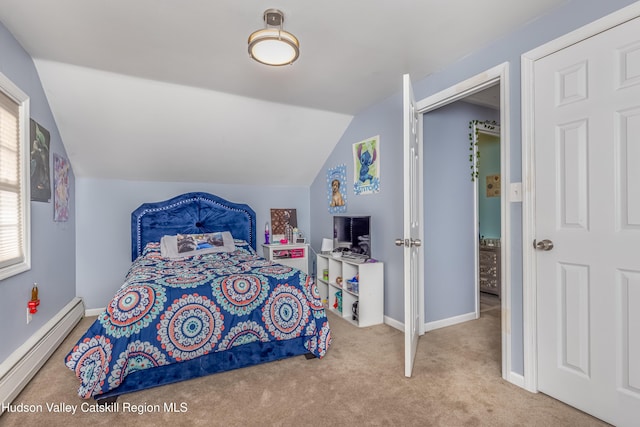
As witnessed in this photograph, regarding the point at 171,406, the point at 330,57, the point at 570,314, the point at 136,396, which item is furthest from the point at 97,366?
the point at 570,314

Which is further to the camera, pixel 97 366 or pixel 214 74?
pixel 214 74

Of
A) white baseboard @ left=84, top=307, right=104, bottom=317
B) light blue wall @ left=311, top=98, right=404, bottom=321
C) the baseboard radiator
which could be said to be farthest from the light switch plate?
white baseboard @ left=84, top=307, right=104, bottom=317

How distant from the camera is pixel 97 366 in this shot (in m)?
1.93

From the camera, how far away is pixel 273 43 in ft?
6.66

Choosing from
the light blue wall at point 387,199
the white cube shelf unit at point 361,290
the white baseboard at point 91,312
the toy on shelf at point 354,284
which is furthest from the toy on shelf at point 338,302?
the white baseboard at point 91,312

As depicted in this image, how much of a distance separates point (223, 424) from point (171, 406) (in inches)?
16.0

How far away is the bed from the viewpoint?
199 centimetres

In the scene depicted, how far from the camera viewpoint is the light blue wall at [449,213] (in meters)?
3.24

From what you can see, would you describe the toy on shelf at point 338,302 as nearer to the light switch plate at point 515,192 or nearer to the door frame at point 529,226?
the door frame at point 529,226

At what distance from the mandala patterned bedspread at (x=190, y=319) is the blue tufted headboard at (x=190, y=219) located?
1354mm

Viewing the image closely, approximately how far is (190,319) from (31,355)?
47.5 inches

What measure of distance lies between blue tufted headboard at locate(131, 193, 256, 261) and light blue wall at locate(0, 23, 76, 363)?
0.66 m

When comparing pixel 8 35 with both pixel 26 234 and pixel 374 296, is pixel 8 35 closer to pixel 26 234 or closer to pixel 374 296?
pixel 26 234

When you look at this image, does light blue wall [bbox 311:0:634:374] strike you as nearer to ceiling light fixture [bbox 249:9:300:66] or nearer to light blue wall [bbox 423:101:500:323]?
light blue wall [bbox 423:101:500:323]
